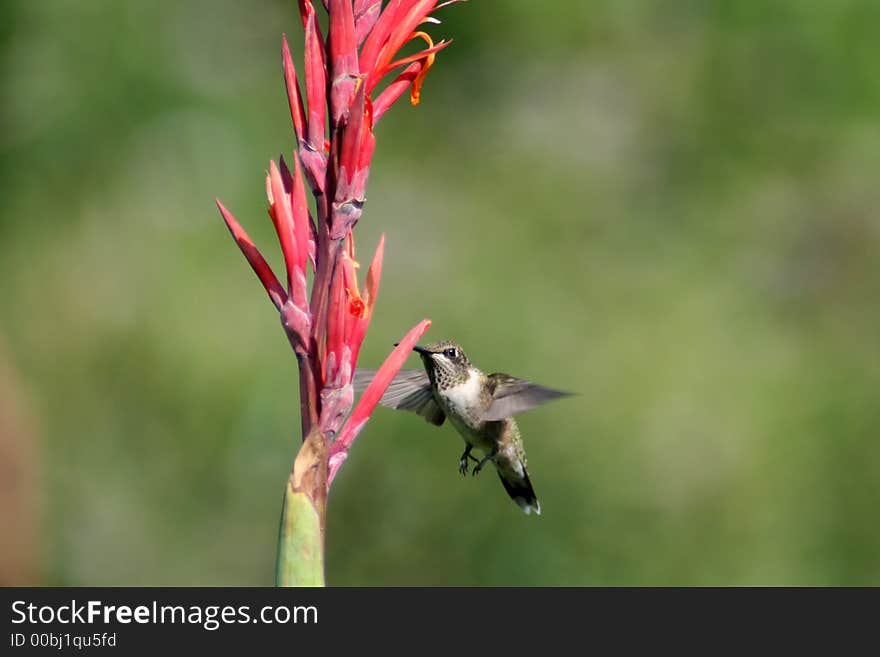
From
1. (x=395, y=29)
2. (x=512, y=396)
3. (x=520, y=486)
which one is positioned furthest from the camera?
(x=520, y=486)

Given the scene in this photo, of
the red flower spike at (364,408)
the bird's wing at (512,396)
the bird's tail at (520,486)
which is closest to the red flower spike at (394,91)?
the red flower spike at (364,408)

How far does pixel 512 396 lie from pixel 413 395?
1.03 feet

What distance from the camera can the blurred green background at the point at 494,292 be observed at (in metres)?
3.60

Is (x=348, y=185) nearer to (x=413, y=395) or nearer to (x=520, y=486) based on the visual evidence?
(x=413, y=395)

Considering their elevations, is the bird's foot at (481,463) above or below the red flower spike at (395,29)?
above

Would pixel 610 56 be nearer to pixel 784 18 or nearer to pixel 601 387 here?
pixel 784 18

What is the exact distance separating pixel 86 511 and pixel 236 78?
188 centimetres

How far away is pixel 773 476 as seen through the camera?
147 inches

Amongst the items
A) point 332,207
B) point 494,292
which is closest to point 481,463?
point 332,207

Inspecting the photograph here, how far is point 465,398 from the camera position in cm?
202

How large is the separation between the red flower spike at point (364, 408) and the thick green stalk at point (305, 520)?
0.02 meters

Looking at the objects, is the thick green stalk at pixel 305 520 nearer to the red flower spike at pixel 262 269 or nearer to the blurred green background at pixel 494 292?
the red flower spike at pixel 262 269
